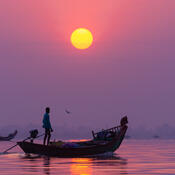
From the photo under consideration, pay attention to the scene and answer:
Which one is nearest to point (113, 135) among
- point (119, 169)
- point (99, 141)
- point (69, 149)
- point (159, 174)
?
point (99, 141)

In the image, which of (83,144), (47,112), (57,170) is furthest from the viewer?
(83,144)

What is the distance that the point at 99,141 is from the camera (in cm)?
4081

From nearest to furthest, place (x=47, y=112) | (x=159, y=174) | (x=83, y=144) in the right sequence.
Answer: (x=159, y=174) < (x=47, y=112) < (x=83, y=144)

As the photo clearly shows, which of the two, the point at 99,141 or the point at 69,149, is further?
the point at 99,141

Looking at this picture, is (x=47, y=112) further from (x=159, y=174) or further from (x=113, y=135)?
(x=159, y=174)

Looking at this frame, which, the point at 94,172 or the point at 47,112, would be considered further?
the point at 47,112

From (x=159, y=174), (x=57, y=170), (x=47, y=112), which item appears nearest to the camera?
(x=159, y=174)

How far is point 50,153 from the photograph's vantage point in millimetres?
35344

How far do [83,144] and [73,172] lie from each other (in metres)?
15.4

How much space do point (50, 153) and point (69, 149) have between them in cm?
130

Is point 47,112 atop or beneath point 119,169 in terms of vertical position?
atop

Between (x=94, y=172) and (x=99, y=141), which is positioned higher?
(x=99, y=141)

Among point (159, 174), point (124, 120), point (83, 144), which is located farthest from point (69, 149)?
point (159, 174)

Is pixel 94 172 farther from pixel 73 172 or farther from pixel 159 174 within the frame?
pixel 159 174
